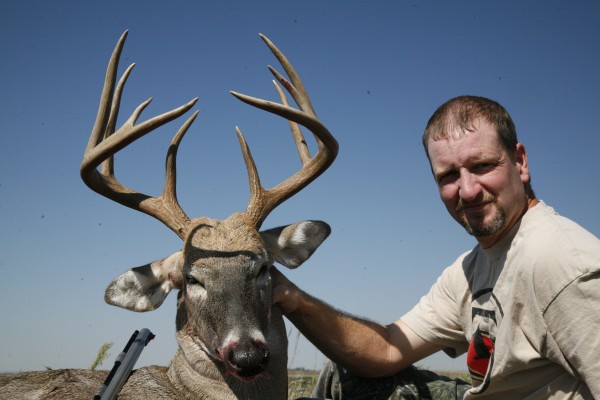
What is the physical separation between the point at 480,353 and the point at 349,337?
1.13 m

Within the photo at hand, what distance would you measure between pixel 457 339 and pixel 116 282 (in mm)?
2777

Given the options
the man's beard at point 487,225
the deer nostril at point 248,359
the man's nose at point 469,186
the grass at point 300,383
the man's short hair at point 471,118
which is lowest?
the grass at point 300,383

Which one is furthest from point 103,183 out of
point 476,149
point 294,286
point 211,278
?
point 476,149

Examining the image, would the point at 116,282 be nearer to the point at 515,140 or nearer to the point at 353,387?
the point at 353,387

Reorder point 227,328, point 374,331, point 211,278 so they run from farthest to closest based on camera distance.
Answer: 1. point 374,331
2. point 211,278
3. point 227,328

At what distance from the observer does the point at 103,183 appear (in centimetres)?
531

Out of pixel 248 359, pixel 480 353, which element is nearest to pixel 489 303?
pixel 480 353

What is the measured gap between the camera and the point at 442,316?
4.68 m

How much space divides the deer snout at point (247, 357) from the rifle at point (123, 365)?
1026 millimetres

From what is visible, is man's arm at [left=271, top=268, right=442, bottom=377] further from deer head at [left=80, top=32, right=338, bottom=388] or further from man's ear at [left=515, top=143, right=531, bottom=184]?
man's ear at [left=515, top=143, right=531, bottom=184]

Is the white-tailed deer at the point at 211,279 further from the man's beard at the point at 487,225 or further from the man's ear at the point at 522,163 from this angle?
the man's ear at the point at 522,163

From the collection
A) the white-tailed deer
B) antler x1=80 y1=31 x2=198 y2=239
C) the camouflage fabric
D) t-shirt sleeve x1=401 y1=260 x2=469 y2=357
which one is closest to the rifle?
the white-tailed deer

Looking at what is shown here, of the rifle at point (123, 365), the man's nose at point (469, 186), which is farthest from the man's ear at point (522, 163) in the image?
the rifle at point (123, 365)

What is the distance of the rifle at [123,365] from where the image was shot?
174 inches
